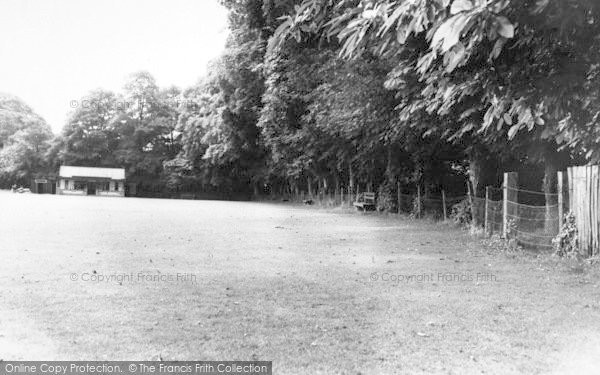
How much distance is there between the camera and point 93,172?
72125 mm

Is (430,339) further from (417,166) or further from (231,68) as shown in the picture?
(231,68)

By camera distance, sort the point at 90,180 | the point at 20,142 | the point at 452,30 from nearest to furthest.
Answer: the point at 452,30 < the point at 90,180 < the point at 20,142

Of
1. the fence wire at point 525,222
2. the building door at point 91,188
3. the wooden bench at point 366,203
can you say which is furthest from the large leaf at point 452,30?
the building door at point 91,188

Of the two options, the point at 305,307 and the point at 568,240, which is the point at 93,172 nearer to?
the point at 568,240

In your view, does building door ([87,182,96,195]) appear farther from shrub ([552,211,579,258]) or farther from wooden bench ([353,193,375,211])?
shrub ([552,211,579,258])

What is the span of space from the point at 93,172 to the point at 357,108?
191 ft

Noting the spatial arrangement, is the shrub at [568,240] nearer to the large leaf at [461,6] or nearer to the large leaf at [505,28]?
the large leaf at [505,28]

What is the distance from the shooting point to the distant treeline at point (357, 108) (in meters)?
3.65

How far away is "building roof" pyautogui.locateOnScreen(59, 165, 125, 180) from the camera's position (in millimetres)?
71688

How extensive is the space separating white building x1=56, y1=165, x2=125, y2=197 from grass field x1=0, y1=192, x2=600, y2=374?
60.1 m

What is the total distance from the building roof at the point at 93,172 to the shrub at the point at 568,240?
65969 millimetres

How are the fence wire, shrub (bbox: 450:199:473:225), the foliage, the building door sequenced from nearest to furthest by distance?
the fence wire → shrub (bbox: 450:199:473:225) → the building door → the foliage

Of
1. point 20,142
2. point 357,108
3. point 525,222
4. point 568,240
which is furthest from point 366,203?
point 20,142

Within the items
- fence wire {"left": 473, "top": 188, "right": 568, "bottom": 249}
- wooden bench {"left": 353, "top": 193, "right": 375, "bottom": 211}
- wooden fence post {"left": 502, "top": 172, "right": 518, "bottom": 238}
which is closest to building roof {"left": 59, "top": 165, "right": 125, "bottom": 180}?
wooden bench {"left": 353, "top": 193, "right": 375, "bottom": 211}
